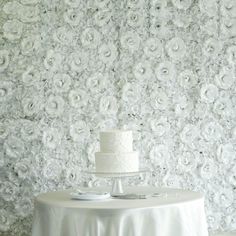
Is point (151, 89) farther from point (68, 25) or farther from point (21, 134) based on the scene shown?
point (21, 134)

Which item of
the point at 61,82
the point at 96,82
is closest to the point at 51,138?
the point at 61,82

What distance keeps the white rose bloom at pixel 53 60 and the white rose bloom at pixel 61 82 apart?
69 millimetres

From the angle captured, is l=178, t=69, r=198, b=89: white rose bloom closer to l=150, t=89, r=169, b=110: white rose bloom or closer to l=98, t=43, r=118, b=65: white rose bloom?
l=150, t=89, r=169, b=110: white rose bloom

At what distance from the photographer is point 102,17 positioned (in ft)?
13.3

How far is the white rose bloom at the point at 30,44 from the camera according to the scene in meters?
3.97

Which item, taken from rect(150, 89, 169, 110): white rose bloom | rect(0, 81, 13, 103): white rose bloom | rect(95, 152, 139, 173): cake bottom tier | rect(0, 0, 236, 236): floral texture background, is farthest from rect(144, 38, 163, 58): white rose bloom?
rect(95, 152, 139, 173): cake bottom tier

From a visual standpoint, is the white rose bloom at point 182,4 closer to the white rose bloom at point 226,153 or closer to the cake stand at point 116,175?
the white rose bloom at point 226,153

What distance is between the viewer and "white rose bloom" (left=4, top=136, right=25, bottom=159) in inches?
155

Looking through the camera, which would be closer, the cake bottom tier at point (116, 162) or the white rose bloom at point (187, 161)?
the cake bottom tier at point (116, 162)

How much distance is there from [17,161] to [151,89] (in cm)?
121

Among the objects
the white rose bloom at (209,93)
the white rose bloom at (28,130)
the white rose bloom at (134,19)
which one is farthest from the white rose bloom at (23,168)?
the white rose bloom at (209,93)

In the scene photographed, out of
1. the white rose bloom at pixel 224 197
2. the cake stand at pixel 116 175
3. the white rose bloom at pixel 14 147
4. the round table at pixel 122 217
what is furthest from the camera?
the white rose bloom at pixel 224 197

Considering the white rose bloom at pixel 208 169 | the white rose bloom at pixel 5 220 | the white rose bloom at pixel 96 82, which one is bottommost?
the white rose bloom at pixel 5 220

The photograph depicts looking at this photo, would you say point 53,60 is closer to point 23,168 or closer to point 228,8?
point 23,168
